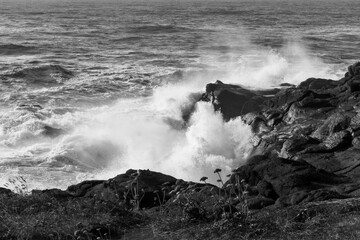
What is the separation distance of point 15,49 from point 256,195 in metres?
30.6

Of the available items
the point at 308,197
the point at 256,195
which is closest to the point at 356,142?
the point at 256,195

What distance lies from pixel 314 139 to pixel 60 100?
499 inches

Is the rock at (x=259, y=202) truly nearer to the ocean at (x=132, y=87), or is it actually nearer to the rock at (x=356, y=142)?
the rock at (x=356, y=142)

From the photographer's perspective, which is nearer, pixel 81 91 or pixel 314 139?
pixel 314 139

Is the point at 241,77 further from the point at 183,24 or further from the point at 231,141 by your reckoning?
the point at 183,24

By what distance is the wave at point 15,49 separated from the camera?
34784 millimetres

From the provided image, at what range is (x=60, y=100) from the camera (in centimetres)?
2184

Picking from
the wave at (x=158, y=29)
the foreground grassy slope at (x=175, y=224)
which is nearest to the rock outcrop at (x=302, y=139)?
the foreground grassy slope at (x=175, y=224)

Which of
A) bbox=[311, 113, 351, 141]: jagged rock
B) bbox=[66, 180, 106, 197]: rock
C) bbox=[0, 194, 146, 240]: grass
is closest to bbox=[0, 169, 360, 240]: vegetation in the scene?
bbox=[0, 194, 146, 240]: grass

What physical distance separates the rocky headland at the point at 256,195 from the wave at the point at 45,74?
11.7m

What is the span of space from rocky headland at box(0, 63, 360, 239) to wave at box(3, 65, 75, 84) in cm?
1169

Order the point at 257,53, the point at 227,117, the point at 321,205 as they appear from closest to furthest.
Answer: the point at 321,205
the point at 227,117
the point at 257,53

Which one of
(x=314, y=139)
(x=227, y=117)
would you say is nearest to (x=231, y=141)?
(x=227, y=117)

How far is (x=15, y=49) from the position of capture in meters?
35.9
